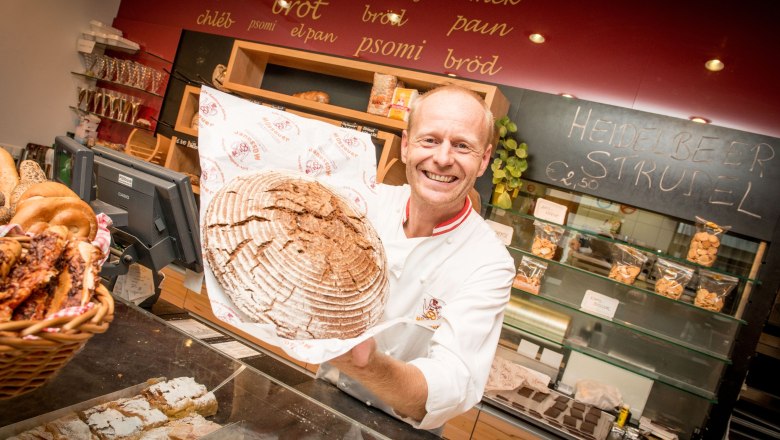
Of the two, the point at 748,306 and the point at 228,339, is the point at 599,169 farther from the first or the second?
the point at 228,339

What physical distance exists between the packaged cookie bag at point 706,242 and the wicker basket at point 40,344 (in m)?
2.60

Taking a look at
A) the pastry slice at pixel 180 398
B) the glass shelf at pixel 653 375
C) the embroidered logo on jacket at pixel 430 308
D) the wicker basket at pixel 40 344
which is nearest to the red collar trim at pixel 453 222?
the embroidered logo on jacket at pixel 430 308

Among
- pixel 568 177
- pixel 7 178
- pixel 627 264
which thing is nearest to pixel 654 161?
pixel 568 177

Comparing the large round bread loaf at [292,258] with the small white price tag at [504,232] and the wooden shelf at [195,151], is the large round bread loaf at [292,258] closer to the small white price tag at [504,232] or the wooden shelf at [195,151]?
the small white price tag at [504,232]

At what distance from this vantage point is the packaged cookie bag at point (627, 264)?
2473mm

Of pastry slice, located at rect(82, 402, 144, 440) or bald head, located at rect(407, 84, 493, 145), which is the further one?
bald head, located at rect(407, 84, 493, 145)

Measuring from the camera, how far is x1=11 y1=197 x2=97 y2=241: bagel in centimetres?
112

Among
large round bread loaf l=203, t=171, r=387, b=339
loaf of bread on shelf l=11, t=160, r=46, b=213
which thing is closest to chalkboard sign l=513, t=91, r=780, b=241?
large round bread loaf l=203, t=171, r=387, b=339

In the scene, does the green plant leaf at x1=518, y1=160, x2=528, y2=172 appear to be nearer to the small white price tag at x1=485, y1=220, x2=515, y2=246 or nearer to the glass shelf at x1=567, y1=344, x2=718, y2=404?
the small white price tag at x1=485, y1=220, x2=515, y2=246

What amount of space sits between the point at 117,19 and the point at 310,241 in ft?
17.9

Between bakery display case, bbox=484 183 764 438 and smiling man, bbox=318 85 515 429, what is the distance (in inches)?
44.1

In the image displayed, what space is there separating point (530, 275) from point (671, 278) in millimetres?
697

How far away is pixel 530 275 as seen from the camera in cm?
267

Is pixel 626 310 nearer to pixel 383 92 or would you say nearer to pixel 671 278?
pixel 671 278
